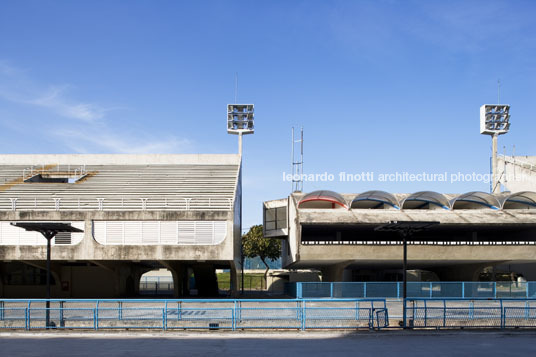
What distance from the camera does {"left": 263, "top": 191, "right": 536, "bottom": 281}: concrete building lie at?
3769cm

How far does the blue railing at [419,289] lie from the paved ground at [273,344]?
13.1 meters

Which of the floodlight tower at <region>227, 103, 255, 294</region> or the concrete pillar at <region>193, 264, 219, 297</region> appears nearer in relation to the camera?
the concrete pillar at <region>193, 264, 219, 297</region>

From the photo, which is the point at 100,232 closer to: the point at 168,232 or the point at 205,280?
the point at 168,232

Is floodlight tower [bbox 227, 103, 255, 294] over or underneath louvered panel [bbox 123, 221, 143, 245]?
over

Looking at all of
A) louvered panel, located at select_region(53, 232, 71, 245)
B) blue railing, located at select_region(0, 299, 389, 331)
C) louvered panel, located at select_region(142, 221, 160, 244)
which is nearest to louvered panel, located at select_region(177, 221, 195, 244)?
louvered panel, located at select_region(142, 221, 160, 244)

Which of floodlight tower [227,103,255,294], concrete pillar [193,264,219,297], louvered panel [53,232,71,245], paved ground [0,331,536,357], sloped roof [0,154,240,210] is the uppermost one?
floodlight tower [227,103,255,294]

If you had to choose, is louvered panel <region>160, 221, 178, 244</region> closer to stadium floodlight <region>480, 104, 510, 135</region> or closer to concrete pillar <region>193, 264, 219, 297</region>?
concrete pillar <region>193, 264, 219, 297</region>

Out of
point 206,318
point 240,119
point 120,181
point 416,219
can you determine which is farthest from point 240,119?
point 206,318

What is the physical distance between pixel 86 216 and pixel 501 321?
24.7 meters

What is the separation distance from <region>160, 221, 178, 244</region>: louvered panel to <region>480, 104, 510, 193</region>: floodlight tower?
1645 inches

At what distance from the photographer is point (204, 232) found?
34188 millimetres

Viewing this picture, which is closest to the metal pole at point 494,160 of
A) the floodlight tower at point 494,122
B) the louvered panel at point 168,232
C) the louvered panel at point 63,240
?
the floodlight tower at point 494,122

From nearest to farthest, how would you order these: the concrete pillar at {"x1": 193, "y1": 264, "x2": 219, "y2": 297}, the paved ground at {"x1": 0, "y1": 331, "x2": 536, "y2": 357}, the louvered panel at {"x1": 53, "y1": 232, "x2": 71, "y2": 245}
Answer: the paved ground at {"x1": 0, "y1": 331, "x2": 536, "y2": 357} → the louvered panel at {"x1": 53, "y1": 232, "x2": 71, "y2": 245} → the concrete pillar at {"x1": 193, "y1": 264, "x2": 219, "y2": 297}

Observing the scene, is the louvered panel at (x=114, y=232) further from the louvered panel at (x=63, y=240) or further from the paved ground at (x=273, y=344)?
the paved ground at (x=273, y=344)
